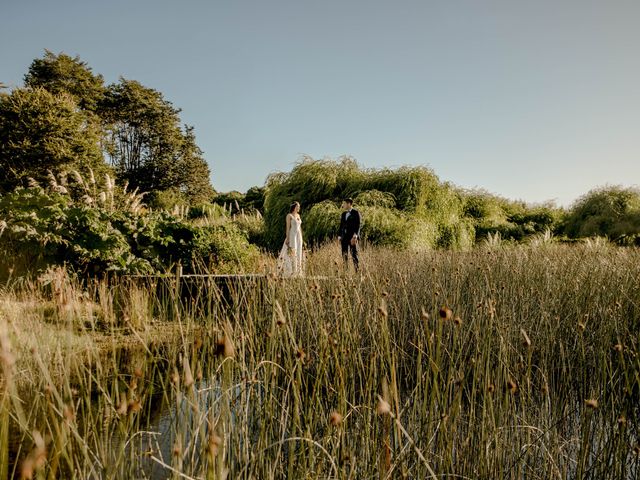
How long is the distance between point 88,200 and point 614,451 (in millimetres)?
7349

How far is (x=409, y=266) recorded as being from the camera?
16.0 ft

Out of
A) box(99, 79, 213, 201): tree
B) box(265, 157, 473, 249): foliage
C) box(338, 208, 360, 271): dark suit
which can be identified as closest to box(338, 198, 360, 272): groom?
box(338, 208, 360, 271): dark suit

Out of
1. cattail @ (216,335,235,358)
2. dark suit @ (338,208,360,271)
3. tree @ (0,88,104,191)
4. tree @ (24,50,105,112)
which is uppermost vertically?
tree @ (24,50,105,112)

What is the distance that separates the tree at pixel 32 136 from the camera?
1218 centimetres

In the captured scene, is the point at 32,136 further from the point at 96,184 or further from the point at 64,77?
the point at 64,77

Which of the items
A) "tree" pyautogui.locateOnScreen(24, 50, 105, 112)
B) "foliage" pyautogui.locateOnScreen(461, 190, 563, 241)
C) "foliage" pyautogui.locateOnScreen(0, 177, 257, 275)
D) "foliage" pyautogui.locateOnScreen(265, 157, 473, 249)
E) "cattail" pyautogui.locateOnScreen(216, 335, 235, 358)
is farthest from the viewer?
"tree" pyautogui.locateOnScreen(24, 50, 105, 112)

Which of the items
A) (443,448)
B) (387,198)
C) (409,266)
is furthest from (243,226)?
(443,448)

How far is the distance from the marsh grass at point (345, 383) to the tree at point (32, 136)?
351 inches

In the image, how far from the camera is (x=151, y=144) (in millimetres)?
24375

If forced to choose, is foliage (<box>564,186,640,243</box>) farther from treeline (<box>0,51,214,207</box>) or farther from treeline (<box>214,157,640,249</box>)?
treeline (<box>0,51,214,207</box>)

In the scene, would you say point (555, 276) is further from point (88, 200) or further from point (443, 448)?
point (88, 200)

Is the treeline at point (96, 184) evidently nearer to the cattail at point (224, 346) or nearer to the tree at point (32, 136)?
the tree at point (32, 136)

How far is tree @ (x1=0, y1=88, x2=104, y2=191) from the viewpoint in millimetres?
12180

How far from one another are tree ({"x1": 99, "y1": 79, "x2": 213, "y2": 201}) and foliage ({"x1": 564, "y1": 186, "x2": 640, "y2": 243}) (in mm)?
17566
